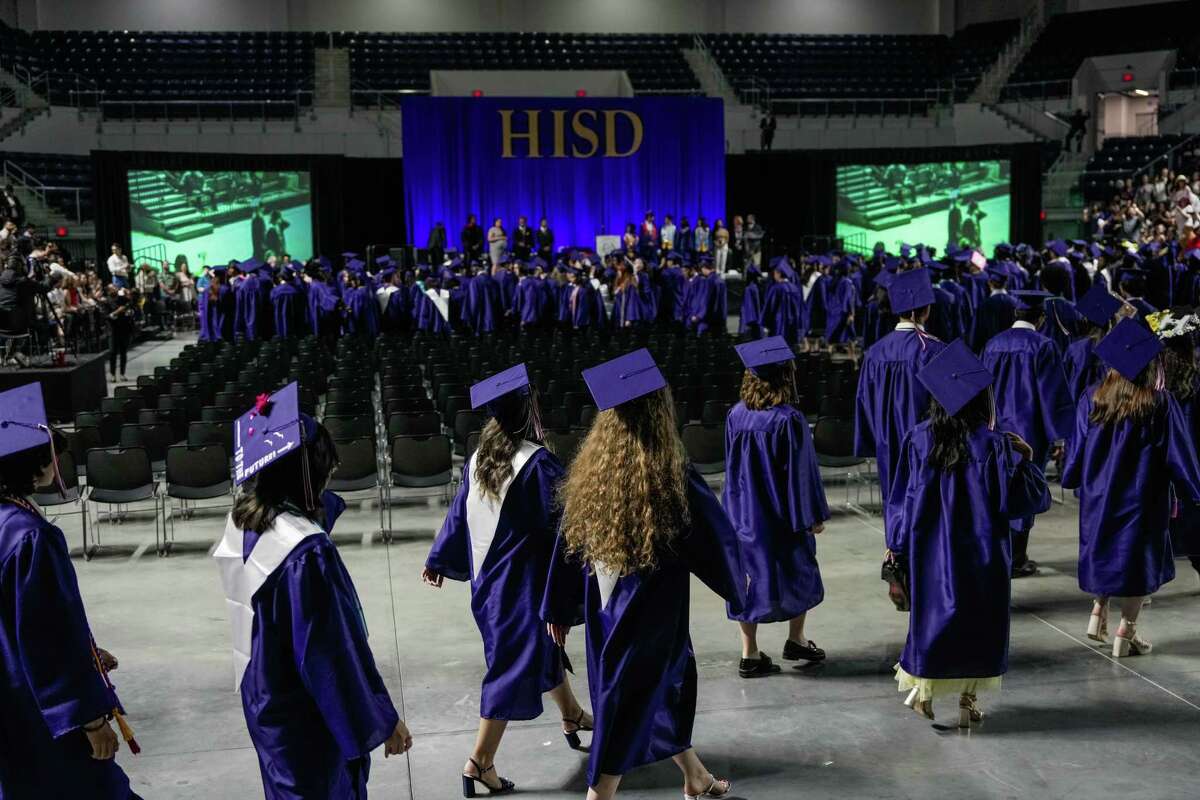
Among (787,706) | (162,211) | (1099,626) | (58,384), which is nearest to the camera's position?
(787,706)

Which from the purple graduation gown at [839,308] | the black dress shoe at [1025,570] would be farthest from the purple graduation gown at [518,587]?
the purple graduation gown at [839,308]

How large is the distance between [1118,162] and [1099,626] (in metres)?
22.5

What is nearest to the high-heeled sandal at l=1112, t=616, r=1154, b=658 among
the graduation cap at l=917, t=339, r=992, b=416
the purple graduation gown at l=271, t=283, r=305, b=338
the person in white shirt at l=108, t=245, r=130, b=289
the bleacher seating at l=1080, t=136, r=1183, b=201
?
the graduation cap at l=917, t=339, r=992, b=416

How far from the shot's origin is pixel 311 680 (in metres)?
3.01

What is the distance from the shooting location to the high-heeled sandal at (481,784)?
4355 millimetres

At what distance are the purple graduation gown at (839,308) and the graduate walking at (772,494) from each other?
12043 millimetres

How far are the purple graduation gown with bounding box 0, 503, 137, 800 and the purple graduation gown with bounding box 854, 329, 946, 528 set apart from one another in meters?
4.34

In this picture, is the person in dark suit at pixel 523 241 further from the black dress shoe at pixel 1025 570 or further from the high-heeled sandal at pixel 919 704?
the high-heeled sandal at pixel 919 704

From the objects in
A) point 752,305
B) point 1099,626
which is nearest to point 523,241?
point 752,305

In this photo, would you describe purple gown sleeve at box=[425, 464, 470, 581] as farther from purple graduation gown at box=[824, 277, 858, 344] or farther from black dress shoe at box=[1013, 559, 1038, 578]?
purple graduation gown at box=[824, 277, 858, 344]

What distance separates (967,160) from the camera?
25609 mm

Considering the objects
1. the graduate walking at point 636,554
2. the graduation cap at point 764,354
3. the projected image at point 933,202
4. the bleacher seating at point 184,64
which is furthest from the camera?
the bleacher seating at point 184,64

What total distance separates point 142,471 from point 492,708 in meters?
4.67

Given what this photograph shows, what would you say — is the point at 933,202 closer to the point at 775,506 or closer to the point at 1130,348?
the point at 1130,348
